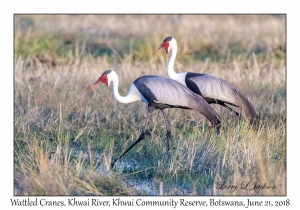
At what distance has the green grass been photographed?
16.0ft

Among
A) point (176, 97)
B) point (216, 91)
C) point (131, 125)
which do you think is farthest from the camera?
point (131, 125)

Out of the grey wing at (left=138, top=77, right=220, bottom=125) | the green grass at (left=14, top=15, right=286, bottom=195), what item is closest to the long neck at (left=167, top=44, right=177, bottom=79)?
the green grass at (left=14, top=15, right=286, bottom=195)

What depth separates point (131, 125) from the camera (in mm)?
6621

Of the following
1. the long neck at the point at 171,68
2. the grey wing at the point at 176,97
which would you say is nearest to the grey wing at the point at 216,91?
the long neck at the point at 171,68

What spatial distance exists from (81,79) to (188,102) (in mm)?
2475

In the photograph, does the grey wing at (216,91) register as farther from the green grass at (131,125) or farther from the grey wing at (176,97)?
the grey wing at (176,97)

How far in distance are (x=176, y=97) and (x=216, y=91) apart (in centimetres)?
67

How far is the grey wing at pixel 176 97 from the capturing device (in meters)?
5.92

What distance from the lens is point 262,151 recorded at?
5.36m

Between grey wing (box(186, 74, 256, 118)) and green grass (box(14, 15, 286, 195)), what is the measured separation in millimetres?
233

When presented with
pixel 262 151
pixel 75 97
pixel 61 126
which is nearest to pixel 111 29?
pixel 75 97

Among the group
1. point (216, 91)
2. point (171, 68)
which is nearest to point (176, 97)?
point (216, 91)

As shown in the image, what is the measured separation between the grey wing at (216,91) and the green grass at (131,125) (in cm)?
23

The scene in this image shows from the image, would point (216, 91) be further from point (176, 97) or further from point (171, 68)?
point (176, 97)
